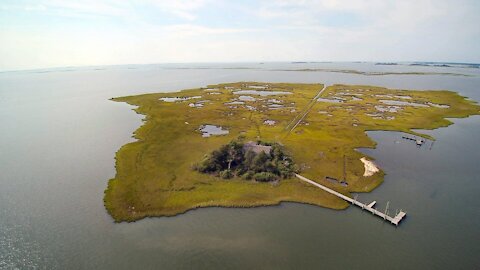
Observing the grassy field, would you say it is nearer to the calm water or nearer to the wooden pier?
the wooden pier

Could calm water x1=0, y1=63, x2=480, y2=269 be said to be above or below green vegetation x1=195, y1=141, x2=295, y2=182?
below

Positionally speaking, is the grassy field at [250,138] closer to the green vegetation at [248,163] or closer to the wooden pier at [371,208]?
the wooden pier at [371,208]

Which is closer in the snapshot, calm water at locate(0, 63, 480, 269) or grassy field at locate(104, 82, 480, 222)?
calm water at locate(0, 63, 480, 269)

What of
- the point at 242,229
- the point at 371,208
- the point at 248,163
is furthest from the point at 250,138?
the point at 371,208

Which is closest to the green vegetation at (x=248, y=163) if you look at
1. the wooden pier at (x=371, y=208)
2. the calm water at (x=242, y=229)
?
the wooden pier at (x=371, y=208)

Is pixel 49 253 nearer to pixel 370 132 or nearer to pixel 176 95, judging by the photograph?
pixel 370 132

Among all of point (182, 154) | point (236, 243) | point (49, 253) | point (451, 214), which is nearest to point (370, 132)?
point (451, 214)

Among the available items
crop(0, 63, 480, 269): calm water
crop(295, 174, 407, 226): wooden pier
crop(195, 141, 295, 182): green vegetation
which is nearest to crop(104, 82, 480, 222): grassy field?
crop(295, 174, 407, 226): wooden pier

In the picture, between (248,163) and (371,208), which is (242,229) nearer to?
(248,163)
